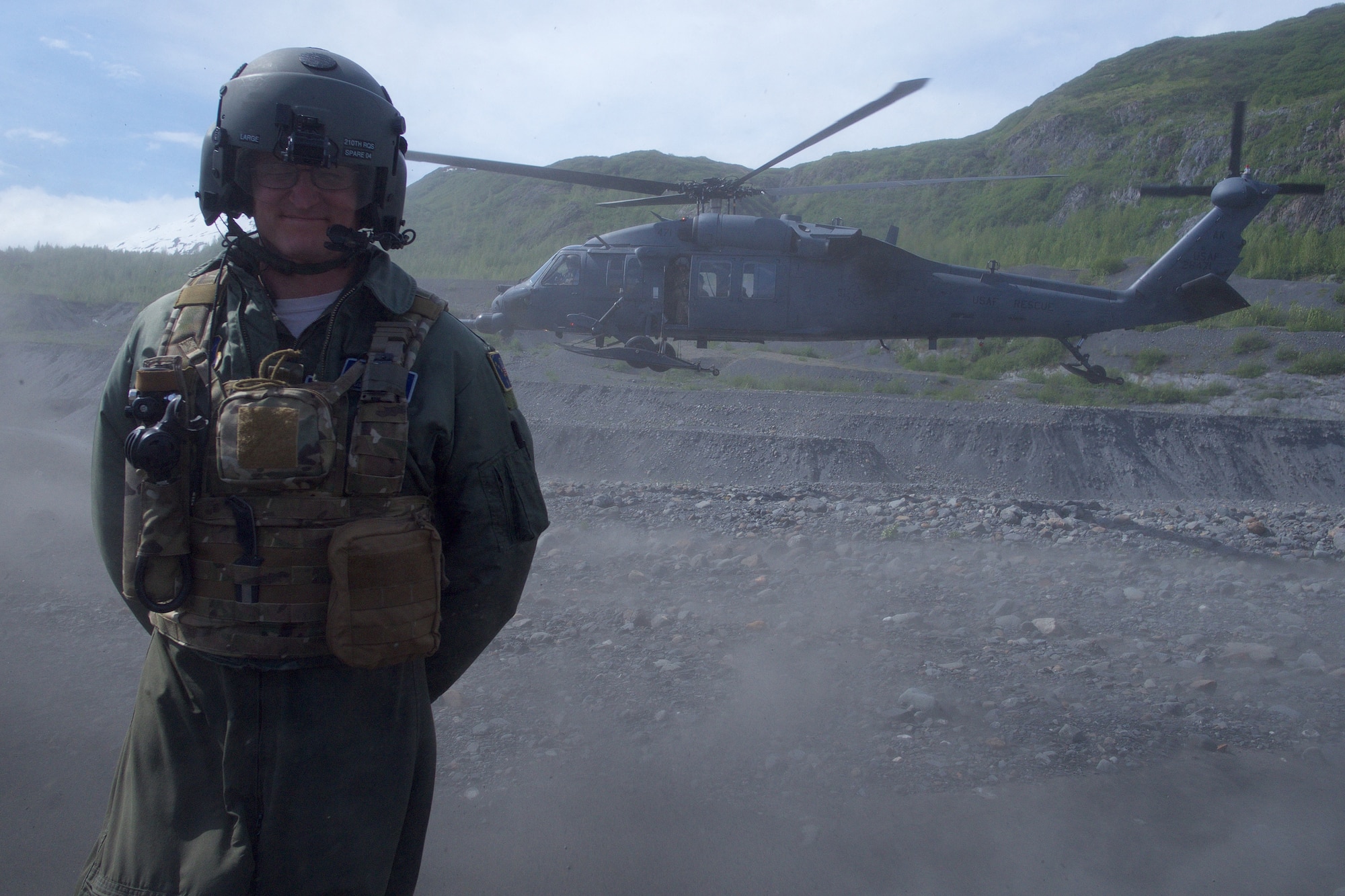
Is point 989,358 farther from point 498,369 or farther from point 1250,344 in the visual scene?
point 498,369

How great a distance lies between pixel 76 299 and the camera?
1101 inches

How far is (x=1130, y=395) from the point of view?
18.7m

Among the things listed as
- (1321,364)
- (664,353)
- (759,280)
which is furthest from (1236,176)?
(1321,364)

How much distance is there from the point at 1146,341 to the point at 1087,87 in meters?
20.1

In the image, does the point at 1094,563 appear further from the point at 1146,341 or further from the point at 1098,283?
the point at 1098,283

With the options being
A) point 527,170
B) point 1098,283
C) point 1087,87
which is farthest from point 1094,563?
point 1087,87

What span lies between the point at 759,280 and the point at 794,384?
8.82 m

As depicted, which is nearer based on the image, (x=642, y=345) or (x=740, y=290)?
(x=740, y=290)

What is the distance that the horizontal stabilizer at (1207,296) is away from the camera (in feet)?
37.5

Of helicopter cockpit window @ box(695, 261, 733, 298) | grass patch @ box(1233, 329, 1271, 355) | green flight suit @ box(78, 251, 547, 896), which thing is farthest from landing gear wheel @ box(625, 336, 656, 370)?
grass patch @ box(1233, 329, 1271, 355)

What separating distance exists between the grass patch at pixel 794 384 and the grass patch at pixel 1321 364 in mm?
9370

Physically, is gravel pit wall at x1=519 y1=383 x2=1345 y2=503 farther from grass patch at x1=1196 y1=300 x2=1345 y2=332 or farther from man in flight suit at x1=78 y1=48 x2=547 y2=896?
man in flight suit at x1=78 y1=48 x2=547 y2=896

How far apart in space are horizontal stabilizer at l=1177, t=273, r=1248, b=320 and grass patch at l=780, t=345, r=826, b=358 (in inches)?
511

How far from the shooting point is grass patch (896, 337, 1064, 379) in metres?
22.1
